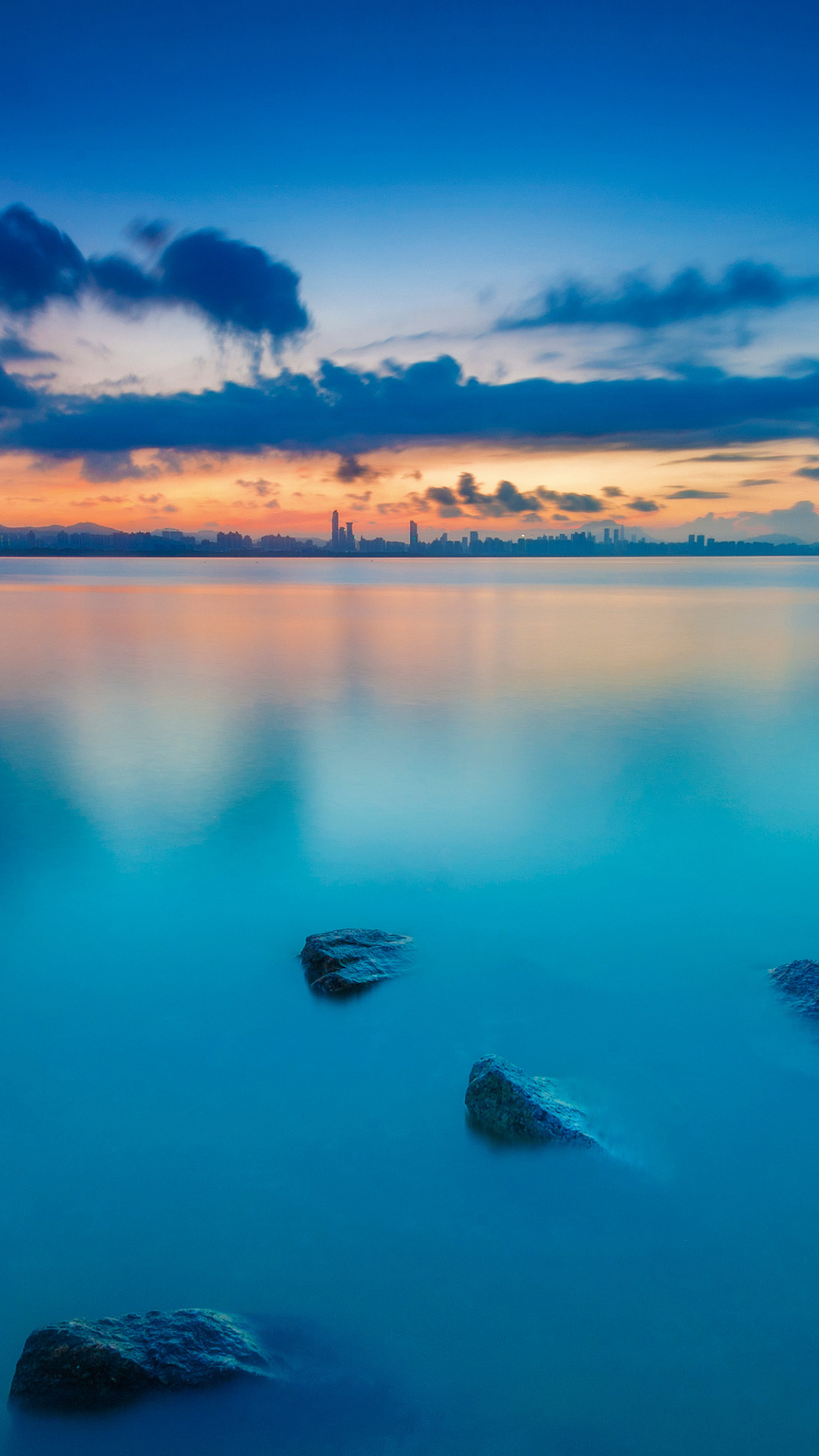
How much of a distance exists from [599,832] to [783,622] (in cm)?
3105

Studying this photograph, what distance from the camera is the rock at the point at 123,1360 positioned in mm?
2885

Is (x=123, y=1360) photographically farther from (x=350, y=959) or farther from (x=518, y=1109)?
(x=350, y=959)

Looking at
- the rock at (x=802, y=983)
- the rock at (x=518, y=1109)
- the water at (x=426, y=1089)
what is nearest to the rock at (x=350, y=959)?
the water at (x=426, y=1089)

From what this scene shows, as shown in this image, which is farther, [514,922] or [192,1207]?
[514,922]

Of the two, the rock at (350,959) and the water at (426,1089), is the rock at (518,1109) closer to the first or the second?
the water at (426,1089)

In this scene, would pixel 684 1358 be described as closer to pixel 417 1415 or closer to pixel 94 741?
pixel 417 1415

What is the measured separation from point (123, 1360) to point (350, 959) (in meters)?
3.14

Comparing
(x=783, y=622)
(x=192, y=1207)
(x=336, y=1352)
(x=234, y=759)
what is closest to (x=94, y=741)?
(x=234, y=759)

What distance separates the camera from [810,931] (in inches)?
259

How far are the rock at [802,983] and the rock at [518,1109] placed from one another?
1929 mm

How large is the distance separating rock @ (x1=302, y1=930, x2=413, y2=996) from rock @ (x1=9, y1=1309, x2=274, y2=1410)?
261cm

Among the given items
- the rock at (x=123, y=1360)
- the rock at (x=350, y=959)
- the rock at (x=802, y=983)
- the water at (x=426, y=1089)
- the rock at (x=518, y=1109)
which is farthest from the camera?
the rock at (x=350, y=959)

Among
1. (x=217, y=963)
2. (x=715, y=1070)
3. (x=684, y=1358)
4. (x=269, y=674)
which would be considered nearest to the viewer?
(x=684, y=1358)

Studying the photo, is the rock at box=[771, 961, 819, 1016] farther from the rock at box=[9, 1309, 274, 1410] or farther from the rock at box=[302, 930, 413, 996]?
the rock at box=[9, 1309, 274, 1410]
